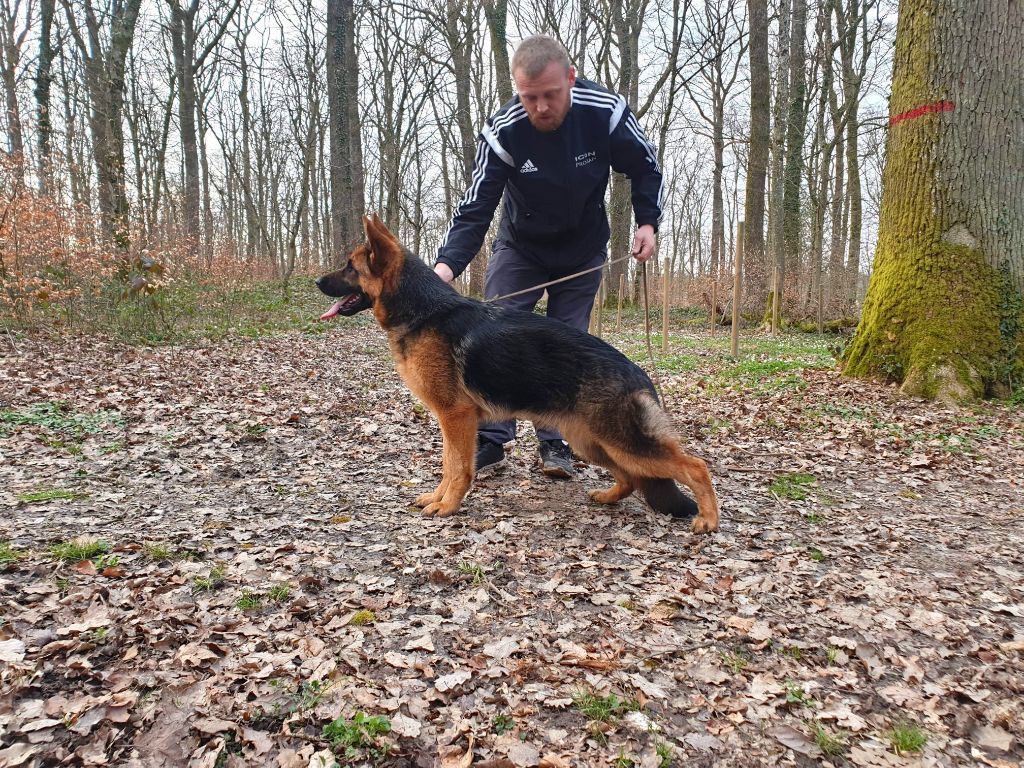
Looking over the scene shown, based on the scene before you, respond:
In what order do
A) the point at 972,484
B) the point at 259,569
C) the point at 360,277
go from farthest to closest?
1. the point at 972,484
2. the point at 360,277
3. the point at 259,569

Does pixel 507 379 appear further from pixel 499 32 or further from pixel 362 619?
pixel 499 32

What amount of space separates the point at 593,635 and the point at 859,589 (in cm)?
160

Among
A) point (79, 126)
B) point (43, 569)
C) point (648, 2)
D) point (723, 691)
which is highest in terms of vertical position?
point (648, 2)

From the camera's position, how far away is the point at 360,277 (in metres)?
4.57

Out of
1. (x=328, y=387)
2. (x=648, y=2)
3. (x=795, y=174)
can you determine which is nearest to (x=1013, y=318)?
(x=328, y=387)

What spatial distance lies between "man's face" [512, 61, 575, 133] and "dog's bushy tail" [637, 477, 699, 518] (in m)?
2.78

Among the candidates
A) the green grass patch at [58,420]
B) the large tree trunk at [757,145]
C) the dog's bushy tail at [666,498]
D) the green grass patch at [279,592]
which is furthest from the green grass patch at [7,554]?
the large tree trunk at [757,145]

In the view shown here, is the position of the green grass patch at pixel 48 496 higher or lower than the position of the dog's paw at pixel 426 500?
higher

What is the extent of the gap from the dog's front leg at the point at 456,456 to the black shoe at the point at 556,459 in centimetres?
109

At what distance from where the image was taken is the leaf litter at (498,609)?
7.60 feet

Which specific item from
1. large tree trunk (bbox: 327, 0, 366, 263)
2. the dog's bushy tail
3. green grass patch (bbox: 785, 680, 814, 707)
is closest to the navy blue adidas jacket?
the dog's bushy tail

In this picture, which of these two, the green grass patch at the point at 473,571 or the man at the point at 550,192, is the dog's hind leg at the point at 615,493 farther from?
the green grass patch at the point at 473,571

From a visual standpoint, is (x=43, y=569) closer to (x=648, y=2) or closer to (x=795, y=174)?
(x=795, y=174)

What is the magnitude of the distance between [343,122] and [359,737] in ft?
64.3
